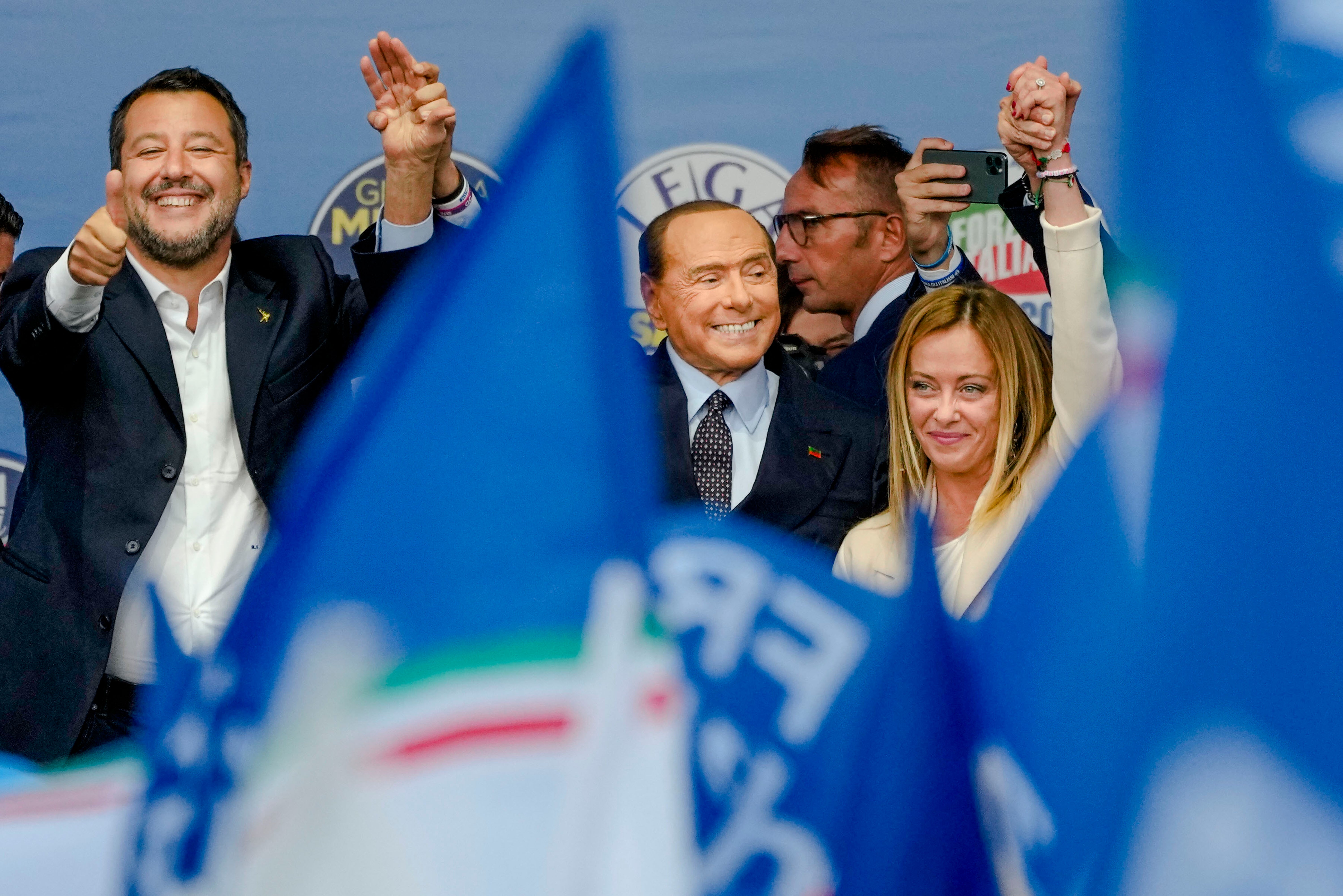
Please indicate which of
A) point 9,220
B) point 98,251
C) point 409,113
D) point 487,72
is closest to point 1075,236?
point 409,113

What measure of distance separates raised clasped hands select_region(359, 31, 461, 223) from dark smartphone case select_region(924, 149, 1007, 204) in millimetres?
854

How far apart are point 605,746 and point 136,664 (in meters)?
1.54

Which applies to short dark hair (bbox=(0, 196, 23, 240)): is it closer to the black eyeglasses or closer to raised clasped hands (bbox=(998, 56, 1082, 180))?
the black eyeglasses

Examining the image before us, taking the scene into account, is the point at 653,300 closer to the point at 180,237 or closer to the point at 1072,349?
the point at 180,237

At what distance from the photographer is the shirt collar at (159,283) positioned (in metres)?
2.03

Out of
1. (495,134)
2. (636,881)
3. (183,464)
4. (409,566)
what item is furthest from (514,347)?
(495,134)

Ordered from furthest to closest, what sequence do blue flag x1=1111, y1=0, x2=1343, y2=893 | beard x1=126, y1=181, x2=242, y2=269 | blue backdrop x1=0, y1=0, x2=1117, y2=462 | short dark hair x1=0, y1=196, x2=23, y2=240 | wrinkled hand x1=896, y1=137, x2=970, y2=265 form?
blue backdrop x1=0, y1=0, x2=1117, y2=462, short dark hair x1=0, y1=196, x2=23, y2=240, wrinkled hand x1=896, y1=137, x2=970, y2=265, beard x1=126, y1=181, x2=242, y2=269, blue flag x1=1111, y1=0, x2=1343, y2=893

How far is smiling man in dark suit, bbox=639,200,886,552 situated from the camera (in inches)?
82.0

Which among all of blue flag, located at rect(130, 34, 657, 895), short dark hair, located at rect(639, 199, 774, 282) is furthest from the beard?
blue flag, located at rect(130, 34, 657, 895)

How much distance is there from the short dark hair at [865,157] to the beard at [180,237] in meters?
1.03

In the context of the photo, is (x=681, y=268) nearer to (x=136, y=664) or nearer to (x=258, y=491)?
(x=258, y=491)

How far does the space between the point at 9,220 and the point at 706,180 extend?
1.20 metres

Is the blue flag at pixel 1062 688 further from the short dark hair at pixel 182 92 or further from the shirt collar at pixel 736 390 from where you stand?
the short dark hair at pixel 182 92

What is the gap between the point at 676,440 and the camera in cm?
209
